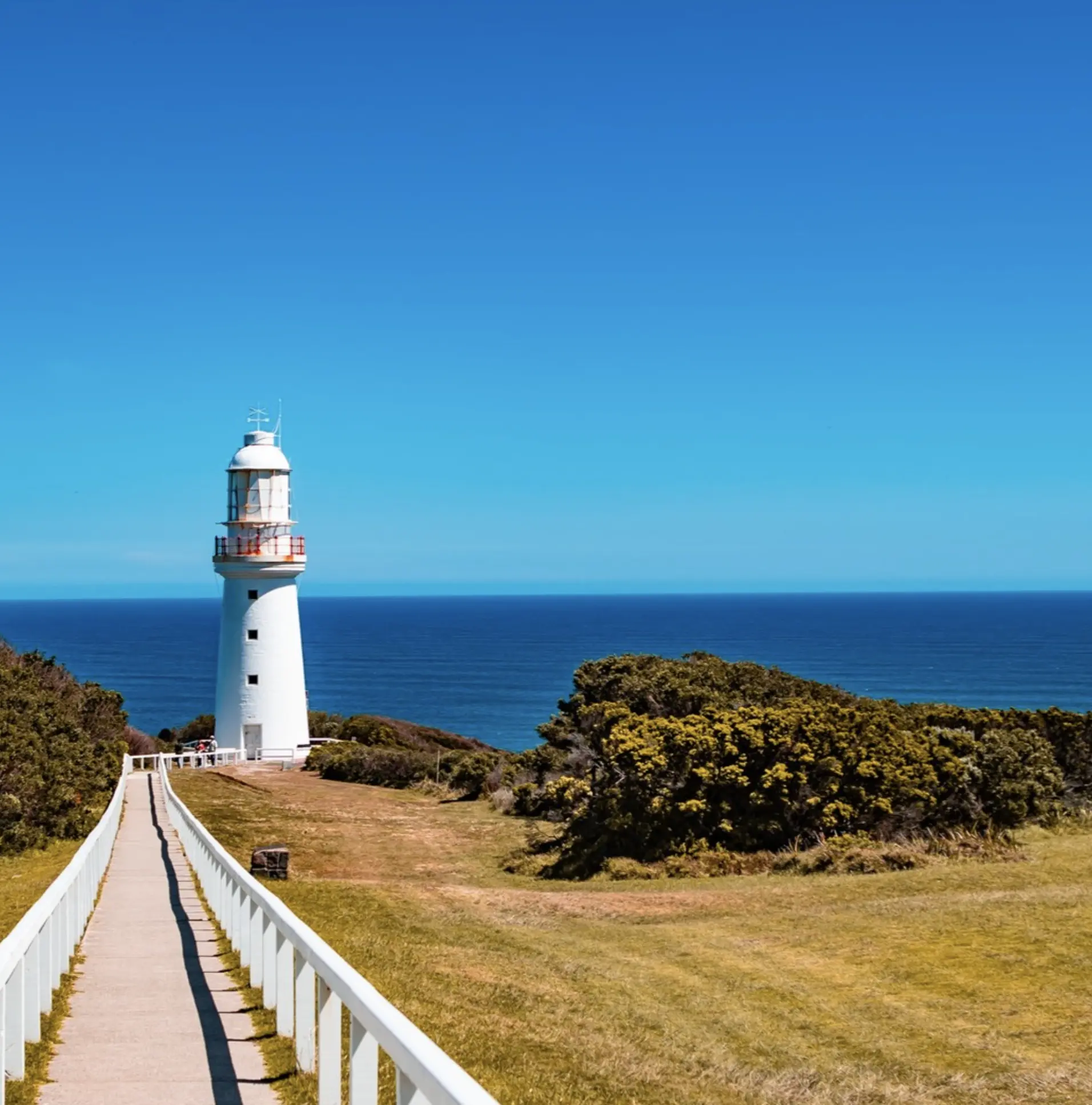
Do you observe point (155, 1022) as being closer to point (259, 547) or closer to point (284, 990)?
point (284, 990)

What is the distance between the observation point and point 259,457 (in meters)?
38.8

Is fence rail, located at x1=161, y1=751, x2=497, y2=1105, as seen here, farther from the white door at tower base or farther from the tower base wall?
the white door at tower base

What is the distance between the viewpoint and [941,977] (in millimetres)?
10477

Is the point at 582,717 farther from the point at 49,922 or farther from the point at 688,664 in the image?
the point at 49,922

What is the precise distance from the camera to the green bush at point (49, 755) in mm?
19859

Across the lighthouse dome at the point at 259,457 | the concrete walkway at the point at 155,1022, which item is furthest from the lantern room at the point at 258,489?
the concrete walkway at the point at 155,1022

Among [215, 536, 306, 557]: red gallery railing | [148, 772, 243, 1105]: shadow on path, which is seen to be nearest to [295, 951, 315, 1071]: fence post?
[148, 772, 243, 1105]: shadow on path

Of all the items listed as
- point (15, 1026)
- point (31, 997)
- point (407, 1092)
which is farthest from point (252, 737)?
point (407, 1092)

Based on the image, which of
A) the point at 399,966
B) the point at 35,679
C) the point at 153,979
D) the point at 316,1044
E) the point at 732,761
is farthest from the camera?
the point at 35,679

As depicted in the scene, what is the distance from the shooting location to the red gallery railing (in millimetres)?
37875

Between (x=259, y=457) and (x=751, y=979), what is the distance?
101ft

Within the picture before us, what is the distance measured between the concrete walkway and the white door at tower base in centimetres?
2526

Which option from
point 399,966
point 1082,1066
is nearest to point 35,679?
point 399,966

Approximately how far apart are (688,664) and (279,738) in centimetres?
1477
